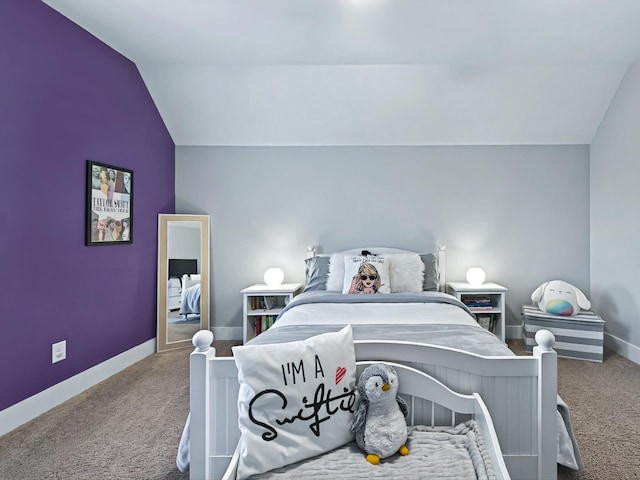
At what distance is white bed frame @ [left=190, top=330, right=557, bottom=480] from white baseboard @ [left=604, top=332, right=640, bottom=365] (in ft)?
8.40

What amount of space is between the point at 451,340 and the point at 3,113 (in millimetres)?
2656

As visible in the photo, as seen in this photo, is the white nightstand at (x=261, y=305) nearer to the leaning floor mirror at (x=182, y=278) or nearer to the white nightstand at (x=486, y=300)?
the leaning floor mirror at (x=182, y=278)

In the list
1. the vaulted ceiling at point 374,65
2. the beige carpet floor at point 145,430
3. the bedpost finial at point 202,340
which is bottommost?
the beige carpet floor at point 145,430

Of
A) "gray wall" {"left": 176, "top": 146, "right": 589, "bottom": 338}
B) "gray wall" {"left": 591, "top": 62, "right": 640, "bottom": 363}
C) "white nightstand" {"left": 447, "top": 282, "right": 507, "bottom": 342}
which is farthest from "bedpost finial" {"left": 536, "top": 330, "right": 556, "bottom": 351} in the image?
"gray wall" {"left": 176, "top": 146, "right": 589, "bottom": 338}

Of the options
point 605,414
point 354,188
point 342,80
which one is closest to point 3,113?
point 342,80

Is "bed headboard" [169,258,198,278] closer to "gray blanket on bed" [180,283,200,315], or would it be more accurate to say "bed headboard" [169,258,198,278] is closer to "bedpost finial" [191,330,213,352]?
"gray blanket on bed" [180,283,200,315]

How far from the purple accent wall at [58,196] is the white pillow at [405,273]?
7.32 ft

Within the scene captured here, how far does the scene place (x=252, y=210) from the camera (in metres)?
4.27

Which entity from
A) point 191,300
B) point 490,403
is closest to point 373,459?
point 490,403

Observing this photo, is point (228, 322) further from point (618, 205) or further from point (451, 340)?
point (618, 205)

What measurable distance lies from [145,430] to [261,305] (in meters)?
1.78

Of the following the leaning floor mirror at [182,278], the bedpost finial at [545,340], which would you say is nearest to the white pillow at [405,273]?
the leaning floor mirror at [182,278]

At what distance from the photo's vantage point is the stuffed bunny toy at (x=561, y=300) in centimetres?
360

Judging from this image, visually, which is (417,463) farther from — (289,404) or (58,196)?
(58,196)
